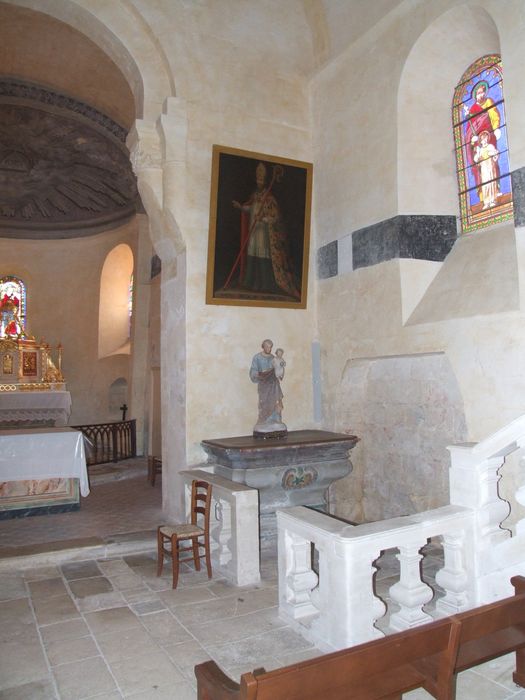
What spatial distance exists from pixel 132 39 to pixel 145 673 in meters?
6.67

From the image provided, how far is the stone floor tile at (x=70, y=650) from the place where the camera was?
140 inches

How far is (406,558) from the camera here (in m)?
3.54

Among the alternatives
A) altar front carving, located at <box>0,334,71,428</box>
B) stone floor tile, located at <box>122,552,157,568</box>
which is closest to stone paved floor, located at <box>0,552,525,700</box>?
stone floor tile, located at <box>122,552,157,568</box>

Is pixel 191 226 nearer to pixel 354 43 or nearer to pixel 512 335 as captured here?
pixel 354 43

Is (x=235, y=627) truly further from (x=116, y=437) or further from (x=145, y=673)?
Result: (x=116, y=437)

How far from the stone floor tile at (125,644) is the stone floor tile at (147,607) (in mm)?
310

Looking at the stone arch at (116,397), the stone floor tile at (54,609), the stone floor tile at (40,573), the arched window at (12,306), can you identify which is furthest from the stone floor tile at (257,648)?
the arched window at (12,306)

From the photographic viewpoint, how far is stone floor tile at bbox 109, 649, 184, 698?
3193mm

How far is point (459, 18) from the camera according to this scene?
5.66 meters

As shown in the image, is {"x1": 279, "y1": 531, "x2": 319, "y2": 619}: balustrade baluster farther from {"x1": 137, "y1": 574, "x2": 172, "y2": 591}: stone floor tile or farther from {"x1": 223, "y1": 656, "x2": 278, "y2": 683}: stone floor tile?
{"x1": 137, "y1": 574, "x2": 172, "y2": 591}: stone floor tile

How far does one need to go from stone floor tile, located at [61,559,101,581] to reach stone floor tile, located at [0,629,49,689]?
1258 mm

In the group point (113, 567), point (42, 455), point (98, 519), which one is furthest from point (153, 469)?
point (113, 567)

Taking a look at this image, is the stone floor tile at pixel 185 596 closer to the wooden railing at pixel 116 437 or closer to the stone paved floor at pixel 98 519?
the stone paved floor at pixel 98 519

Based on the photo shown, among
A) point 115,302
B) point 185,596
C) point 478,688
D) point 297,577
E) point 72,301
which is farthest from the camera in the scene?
point 72,301
